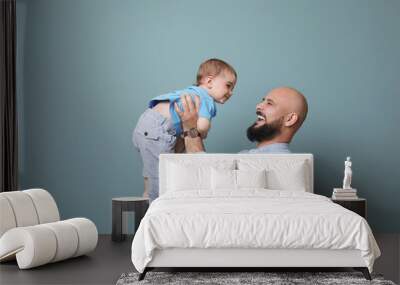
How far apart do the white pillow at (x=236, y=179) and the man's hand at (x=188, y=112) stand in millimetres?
960

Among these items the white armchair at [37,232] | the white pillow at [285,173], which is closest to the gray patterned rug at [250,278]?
the white armchair at [37,232]

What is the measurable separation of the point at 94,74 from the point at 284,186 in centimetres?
244

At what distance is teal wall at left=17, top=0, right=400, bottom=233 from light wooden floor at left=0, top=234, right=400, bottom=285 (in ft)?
3.85

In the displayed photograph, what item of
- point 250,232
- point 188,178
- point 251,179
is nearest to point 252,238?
point 250,232

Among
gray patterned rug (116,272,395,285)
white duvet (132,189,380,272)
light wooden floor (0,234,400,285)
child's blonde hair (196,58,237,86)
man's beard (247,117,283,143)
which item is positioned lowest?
light wooden floor (0,234,400,285)

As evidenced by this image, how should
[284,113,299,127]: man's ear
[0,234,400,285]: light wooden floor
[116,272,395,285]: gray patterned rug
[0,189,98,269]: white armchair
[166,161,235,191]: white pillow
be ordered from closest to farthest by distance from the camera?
[116,272,395,285]: gray patterned rug < [0,234,400,285]: light wooden floor < [0,189,98,269]: white armchair < [166,161,235,191]: white pillow < [284,113,299,127]: man's ear

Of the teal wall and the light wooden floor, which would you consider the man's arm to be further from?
the light wooden floor

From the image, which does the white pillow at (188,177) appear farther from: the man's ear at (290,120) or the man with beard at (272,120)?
the man's ear at (290,120)

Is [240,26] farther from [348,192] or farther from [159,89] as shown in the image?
[348,192]

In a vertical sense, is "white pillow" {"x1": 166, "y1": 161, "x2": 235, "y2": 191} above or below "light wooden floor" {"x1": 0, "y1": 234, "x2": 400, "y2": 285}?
above

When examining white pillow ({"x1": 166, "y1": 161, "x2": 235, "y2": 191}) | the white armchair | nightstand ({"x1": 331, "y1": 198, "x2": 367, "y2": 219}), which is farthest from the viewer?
nightstand ({"x1": 331, "y1": 198, "x2": 367, "y2": 219})

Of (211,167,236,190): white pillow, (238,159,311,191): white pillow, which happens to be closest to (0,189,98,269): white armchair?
(211,167,236,190): white pillow

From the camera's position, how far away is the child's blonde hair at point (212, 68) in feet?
24.2

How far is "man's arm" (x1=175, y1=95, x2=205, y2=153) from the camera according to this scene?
7.28m
